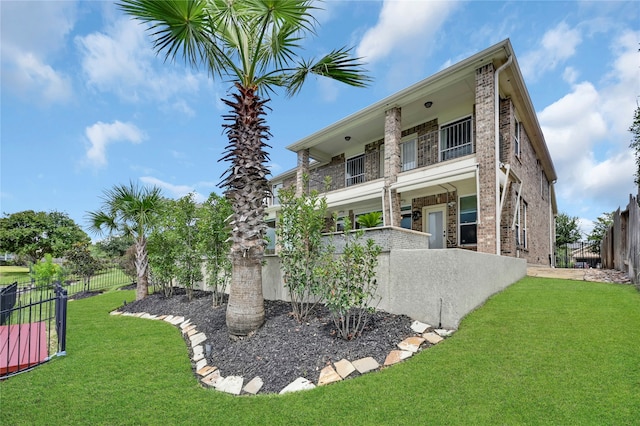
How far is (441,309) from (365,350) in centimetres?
166

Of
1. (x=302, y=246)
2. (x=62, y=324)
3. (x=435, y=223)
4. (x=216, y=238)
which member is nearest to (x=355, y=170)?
(x=435, y=223)

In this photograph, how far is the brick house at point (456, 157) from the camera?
9297mm

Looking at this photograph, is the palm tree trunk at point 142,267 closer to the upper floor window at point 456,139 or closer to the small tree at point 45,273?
the small tree at point 45,273

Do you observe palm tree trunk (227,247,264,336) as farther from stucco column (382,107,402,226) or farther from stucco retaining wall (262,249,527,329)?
stucco column (382,107,402,226)

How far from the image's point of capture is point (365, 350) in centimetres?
457

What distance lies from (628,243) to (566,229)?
92.2 feet

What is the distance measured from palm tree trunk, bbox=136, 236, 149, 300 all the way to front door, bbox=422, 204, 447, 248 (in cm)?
1179

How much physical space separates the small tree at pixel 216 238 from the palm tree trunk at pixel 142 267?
462 cm

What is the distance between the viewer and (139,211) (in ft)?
39.4

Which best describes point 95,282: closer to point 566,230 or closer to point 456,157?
point 456,157

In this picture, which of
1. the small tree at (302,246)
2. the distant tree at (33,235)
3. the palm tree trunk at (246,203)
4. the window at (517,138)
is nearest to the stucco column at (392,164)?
the window at (517,138)

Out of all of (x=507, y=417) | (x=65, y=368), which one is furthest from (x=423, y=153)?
(x=65, y=368)

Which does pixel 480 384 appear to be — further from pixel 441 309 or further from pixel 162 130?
pixel 162 130

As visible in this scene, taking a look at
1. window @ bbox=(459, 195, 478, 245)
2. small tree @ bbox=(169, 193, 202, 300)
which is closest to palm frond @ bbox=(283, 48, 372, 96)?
small tree @ bbox=(169, 193, 202, 300)
